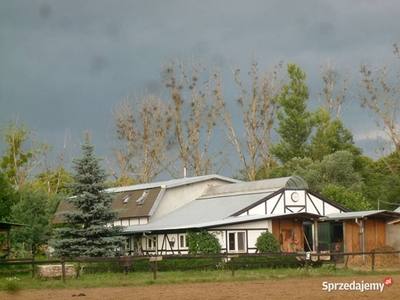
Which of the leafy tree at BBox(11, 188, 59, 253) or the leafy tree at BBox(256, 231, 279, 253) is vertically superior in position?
the leafy tree at BBox(11, 188, 59, 253)

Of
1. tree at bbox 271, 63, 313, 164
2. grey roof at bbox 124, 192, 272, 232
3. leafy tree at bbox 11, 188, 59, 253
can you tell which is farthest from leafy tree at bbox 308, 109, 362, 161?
leafy tree at bbox 11, 188, 59, 253

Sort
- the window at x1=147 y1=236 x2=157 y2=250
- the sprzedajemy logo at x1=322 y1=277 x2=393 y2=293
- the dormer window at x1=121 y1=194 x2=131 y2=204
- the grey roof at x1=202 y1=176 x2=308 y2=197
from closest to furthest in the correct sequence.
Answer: the sprzedajemy logo at x1=322 y1=277 x2=393 y2=293
the window at x1=147 y1=236 x2=157 y2=250
the grey roof at x1=202 y1=176 x2=308 y2=197
the dormer window at x1=121 y1=194 x2=131 y2=204

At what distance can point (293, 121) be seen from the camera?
60594 mm

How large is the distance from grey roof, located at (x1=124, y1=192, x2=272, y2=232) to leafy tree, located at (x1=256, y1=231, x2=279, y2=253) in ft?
8.16

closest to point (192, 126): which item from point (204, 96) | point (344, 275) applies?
point (204, 96)

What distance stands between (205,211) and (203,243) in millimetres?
5906

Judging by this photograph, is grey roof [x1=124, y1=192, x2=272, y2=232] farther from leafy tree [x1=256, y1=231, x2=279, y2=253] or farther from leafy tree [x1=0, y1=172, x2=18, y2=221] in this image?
leafy tree [x1=0, y1=172, x2=18, y2=221]

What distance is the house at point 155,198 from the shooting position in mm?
42344

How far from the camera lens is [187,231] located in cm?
3475

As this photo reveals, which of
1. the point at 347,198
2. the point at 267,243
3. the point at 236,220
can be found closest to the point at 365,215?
the point at 267,243

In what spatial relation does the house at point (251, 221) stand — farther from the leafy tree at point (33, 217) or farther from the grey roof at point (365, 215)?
the leafy tree at point (33, 217)

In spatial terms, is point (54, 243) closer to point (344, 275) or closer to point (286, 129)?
point (344, 275)

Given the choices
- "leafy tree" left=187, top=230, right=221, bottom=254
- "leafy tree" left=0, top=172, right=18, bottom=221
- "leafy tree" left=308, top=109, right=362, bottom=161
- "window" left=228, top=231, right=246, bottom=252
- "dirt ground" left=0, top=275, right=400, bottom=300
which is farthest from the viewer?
"leafy tree" left=308, top=109, right=362, bottom=161

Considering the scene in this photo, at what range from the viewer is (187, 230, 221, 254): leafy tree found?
110 feet
